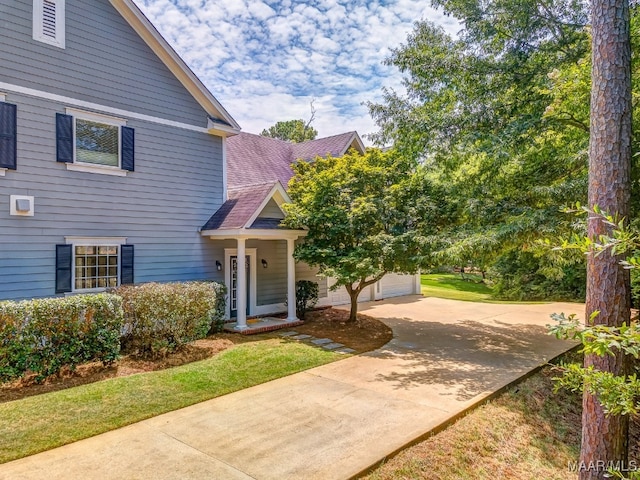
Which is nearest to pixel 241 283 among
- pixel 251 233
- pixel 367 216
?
pixel 251 233

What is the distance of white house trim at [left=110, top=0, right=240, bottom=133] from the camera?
31.3 feet

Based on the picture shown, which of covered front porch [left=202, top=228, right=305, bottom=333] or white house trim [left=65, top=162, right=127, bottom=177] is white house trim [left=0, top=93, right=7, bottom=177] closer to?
white house trim [left=65, top=162, right=127, bottom=177]

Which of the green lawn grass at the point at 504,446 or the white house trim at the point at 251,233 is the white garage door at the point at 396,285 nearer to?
the white house trim at the point at 251,233

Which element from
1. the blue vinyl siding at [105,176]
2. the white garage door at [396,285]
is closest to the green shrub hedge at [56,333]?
the blue vinyl siding at [105,176]

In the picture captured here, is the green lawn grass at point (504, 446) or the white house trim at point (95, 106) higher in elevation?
the white house trim at point (95, 106)

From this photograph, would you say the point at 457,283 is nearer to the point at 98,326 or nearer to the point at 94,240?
the point at 94,240

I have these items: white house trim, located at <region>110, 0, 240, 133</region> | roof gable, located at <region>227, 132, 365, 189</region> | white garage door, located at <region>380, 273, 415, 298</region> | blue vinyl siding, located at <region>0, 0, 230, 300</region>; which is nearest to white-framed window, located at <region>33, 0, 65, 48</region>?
blue vinyl siding, located at <region>0, 0, 230, 300</region>

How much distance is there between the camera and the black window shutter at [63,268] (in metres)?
8.44

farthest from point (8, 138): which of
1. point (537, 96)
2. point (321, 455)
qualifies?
point (537, 96)

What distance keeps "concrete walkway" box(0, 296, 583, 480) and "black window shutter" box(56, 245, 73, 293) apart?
4757 millimetres

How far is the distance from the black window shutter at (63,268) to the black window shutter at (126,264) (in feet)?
3.56

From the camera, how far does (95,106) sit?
9086mm

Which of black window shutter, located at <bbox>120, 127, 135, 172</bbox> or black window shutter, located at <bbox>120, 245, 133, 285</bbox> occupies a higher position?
black window shutter, located at <bbox>120, 127, 135, 172</bbox>

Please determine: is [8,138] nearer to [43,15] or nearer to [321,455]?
[43,15]
